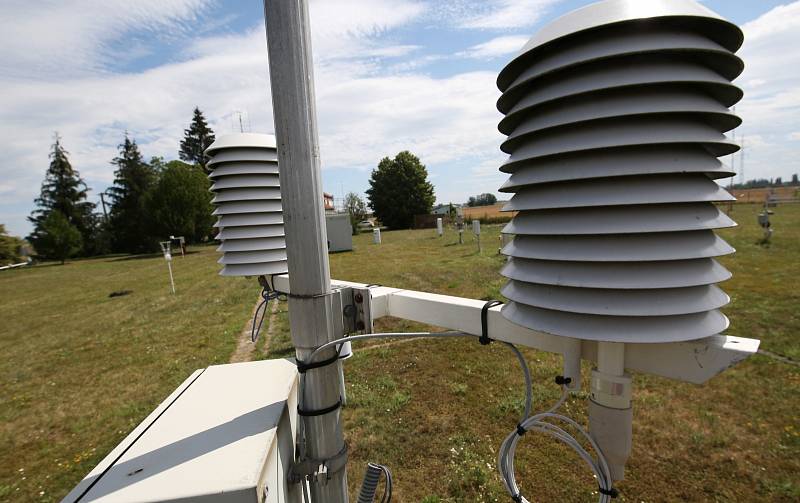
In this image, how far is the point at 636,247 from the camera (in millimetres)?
825

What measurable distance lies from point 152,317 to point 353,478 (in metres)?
8.82

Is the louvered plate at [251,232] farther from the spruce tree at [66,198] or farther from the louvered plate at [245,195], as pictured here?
the spruce tree at [66,198]

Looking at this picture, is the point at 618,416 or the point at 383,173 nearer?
the point at 618,416

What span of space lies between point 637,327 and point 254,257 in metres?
1.63

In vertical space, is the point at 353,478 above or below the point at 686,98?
below

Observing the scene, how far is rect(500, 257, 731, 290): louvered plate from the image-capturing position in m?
0.82

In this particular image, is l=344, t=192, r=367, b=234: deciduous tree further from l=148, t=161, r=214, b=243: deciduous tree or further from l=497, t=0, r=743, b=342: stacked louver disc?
l=497, t=0, r=743, b=342: stacked louver disc

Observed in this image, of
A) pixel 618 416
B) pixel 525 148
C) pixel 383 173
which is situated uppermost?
pixel 383 173

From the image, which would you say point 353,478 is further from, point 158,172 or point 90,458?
point 158,172

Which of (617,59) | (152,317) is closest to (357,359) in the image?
(617,59)

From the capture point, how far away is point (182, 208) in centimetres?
2925

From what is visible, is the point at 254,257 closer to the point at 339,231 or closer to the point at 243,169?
the point at 243,169

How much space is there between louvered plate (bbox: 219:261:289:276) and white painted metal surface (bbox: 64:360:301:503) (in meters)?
0.51

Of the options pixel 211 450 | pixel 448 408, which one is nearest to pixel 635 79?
pixel 211 450
